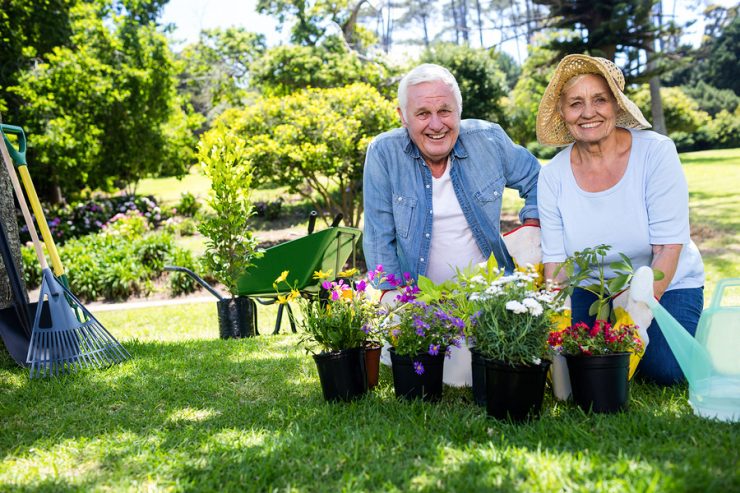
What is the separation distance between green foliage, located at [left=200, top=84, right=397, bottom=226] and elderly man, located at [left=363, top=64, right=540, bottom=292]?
5.59 meters

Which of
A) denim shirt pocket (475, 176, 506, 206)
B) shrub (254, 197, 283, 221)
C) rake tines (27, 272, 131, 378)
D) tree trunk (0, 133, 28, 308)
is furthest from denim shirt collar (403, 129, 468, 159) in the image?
shrub (254, 197, 283, 221)

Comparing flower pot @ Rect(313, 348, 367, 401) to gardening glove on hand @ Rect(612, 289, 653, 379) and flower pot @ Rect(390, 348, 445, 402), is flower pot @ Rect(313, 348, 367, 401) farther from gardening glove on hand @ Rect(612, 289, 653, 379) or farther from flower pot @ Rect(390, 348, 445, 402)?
gardening glove on hand @ Rect(612, 289, 653, 379)

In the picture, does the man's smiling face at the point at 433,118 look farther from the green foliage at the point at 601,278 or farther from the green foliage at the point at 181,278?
the green foliage at the point at 181,278

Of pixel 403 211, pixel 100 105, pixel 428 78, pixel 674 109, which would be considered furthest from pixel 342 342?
pixel 674 109

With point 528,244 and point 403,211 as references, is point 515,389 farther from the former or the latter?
point 403,211

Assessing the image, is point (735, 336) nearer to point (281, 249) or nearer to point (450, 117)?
point (450, 117)

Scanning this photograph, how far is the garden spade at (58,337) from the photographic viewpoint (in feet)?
10.6

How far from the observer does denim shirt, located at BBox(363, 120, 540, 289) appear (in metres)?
3.06

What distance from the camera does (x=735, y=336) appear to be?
2.21m

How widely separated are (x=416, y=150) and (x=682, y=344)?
1.46 m

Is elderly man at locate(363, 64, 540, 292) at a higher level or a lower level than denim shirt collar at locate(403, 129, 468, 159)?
lower

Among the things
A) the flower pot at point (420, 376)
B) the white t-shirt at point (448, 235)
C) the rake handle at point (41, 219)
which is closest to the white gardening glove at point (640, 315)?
the flower pot at point (420, 376)

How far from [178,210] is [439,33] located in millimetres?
31814

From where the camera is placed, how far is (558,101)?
2859 millimetres
